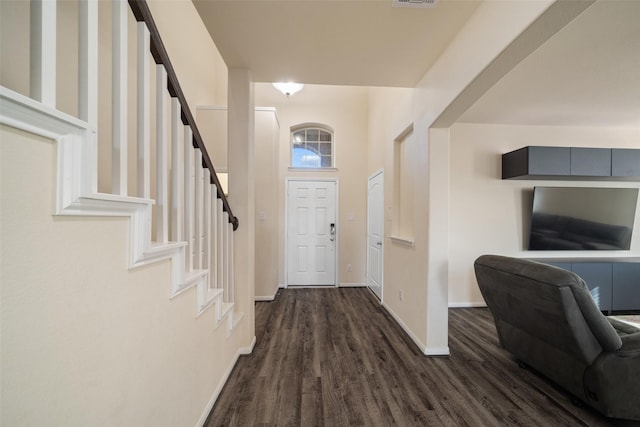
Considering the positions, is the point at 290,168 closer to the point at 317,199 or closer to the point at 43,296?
the point at 317,199

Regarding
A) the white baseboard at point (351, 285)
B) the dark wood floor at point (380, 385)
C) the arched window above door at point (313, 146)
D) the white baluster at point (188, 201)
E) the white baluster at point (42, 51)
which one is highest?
the arched window above door at point (313, 146)

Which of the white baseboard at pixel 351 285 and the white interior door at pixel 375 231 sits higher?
the white interior door at pixel 375 231

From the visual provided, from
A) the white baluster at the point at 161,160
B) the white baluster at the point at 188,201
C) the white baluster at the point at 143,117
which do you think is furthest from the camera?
the white baluster at the point at 188,201

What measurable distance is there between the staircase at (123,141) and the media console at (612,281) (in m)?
3.98

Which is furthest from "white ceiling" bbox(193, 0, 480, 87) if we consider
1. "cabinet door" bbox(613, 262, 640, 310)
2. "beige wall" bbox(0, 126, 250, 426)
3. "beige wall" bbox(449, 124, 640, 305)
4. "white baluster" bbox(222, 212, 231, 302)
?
"cabinet door" bbox(613, 262, 640, 310)

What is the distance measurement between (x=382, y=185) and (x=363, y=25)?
218cm

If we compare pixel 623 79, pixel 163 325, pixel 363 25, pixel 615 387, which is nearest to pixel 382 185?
pixel 363 25

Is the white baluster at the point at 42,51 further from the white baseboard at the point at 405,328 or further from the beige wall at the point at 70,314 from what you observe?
the white baseboard at the point at 405,328

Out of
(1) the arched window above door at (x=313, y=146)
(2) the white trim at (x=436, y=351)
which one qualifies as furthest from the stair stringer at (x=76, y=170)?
(1) the arched window above door at (x=313, y=146)

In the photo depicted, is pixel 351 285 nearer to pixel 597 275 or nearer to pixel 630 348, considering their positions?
pixel 597 275

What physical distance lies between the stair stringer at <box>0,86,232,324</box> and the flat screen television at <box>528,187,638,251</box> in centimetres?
425

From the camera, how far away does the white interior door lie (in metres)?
3.67

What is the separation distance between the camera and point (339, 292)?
13.8 feet

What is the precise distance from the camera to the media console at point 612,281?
10.2ft
